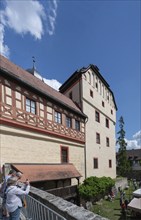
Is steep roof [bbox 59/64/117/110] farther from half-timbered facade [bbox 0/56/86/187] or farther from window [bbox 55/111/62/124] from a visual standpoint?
window [bbox 55/111/62/124]

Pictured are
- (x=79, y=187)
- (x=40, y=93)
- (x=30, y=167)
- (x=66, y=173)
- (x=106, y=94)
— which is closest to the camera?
A: (x=30, y=167)

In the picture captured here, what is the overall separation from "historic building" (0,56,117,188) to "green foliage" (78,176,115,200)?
1.12 meters

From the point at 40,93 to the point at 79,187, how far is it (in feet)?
26.8

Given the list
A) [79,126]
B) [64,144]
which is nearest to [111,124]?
[79,126]

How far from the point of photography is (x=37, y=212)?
478cm

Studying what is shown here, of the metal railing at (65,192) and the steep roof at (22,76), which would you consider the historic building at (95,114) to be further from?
the metal railing at (65,192)

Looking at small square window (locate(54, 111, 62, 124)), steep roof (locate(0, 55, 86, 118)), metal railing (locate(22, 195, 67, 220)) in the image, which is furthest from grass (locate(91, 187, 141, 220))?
metal railing (locate(22, 195, 67, 220))

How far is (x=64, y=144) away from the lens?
18.1 m

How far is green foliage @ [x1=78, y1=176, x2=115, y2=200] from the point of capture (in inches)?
672

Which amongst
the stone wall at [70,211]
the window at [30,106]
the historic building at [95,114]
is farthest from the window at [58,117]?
the stone wall at [70,211]

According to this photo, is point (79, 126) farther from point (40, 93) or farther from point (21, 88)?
point (21, 88)

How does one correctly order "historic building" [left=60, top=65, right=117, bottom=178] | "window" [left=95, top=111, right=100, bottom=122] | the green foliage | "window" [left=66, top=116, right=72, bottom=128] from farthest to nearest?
"window" [left=95, top=111, right=100, bottom=122]
"historic building" [left=60, top=65, right=117, bottom=178]
"window" [left=66, top=116, right=72, bottom=128]
the green foliage

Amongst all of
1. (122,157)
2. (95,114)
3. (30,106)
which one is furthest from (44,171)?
(122,157)

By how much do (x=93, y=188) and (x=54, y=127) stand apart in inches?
242
